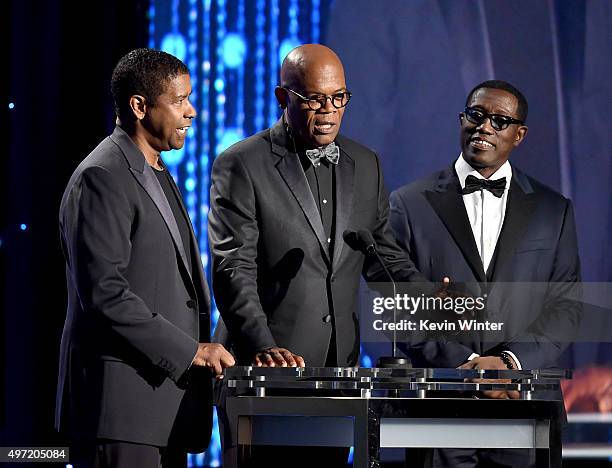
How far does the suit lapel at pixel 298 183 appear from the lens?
3.61m

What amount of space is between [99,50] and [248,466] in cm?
276

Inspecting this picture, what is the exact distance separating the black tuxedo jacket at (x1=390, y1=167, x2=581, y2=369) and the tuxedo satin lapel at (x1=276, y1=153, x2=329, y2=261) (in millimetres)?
791

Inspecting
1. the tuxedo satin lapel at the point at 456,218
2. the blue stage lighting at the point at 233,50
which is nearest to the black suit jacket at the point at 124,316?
the tuxedo satin lapel at the point at 456,218

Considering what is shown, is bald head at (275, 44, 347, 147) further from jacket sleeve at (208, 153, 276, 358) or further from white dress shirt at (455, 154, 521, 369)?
white dress shirt at (455, 154, 521, 369)

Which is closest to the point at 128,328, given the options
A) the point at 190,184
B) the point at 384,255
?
the point at 384,255

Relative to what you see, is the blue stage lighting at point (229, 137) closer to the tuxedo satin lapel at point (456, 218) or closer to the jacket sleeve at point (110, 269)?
the tuxedo satin lapel at point (456, 218)

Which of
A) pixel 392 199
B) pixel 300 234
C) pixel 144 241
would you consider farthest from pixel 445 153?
pixel 144 241

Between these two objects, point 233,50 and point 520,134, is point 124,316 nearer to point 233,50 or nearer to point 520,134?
point 520,134

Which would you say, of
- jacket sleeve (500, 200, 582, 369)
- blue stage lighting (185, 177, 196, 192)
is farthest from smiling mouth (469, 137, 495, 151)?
blue stage lighting (185, 177, 196, 192)

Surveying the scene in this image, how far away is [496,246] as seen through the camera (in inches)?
171

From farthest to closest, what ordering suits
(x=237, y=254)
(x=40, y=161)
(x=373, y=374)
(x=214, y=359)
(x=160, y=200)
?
(x=40, y=161)
(x=237, y=254)
(x=160, y=200)
(x=214, y=359)
(x=373, y=374)

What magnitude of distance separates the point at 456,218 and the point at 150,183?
5.44 ft

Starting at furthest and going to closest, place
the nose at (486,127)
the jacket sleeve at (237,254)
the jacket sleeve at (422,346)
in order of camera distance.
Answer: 1. the nose at (486,127)
2. the jacket sleeve at (422,346)
3. the jacket sleeve at (237,254)

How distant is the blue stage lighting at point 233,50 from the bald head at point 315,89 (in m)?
1.41
